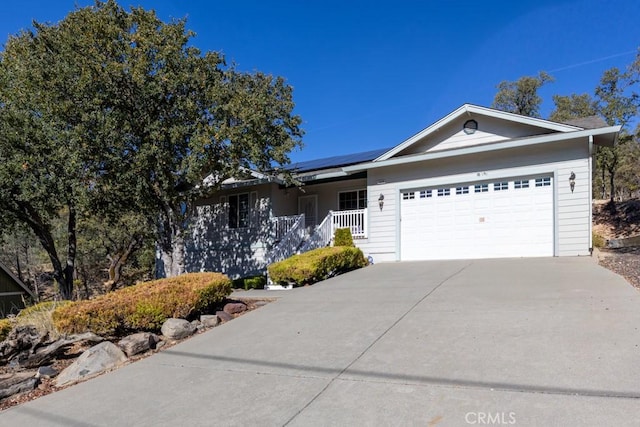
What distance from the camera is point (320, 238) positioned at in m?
15.0

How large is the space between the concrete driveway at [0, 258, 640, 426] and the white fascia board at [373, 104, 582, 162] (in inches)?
235

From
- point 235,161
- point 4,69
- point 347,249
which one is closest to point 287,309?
point 347,249

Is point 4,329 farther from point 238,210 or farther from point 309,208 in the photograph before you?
point 309,208

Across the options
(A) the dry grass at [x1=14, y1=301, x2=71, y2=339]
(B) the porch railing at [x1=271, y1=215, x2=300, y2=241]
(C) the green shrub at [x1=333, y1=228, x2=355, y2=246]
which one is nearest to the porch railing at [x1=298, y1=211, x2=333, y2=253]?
(C) the green shrub at [x1=333, y1=228, x2=355, y2=246]

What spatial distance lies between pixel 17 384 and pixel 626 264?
11.4 meters

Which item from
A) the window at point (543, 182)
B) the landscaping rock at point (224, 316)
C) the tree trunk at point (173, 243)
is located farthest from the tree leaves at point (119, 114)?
the window at point (543, 182)

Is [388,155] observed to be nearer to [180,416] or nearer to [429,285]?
[429,285]

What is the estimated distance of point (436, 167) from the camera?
13805 millimetres

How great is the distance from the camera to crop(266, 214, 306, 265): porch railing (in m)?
14.9

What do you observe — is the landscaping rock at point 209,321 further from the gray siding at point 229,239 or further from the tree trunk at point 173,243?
the gray siding at point 229,239

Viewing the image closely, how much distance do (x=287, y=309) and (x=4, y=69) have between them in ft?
38.3

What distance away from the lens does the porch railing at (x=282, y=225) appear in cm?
1608

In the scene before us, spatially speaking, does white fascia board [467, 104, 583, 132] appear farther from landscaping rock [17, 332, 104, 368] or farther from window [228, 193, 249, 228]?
landscaping rock [17, 332, 104, 368]

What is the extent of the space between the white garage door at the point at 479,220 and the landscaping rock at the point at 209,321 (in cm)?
804
